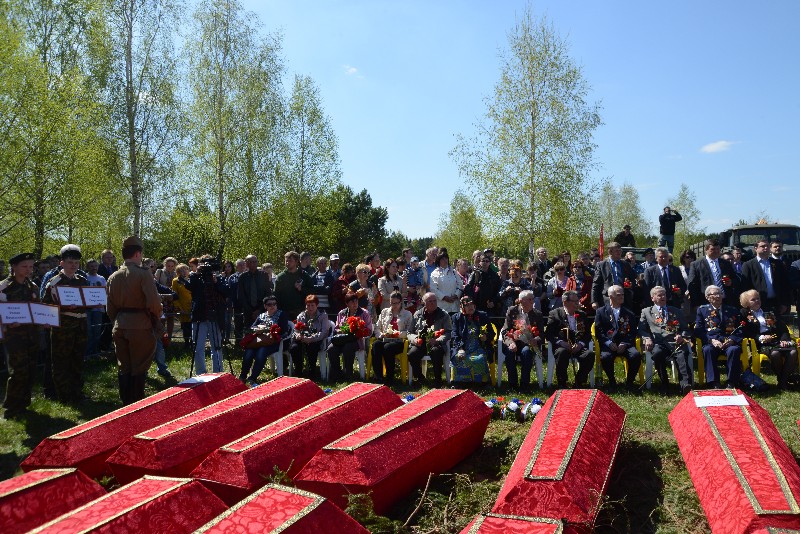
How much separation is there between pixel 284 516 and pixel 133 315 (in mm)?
4649

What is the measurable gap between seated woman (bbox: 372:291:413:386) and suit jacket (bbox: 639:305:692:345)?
3.39m

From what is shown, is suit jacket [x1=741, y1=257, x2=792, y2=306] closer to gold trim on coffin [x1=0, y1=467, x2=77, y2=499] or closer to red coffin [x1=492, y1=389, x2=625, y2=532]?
red coffin [x1=492, y1=389, x2=625, y2=532]

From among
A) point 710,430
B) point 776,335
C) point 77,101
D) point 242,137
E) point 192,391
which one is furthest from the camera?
point 242,137

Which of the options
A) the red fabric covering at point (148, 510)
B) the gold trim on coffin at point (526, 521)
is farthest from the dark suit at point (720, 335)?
the red fabric covering at point (148, 510)

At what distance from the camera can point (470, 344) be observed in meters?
8.95

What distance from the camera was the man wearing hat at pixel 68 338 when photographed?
781 centimetres

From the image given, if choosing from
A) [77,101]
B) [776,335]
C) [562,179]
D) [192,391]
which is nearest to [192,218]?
[77,101]

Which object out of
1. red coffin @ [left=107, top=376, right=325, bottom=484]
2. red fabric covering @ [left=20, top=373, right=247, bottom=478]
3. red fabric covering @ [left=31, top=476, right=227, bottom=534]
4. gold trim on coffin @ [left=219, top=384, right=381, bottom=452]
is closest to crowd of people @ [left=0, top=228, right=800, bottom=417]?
red fabric covering @ [left=20, top=373, right=247, bottom=478]

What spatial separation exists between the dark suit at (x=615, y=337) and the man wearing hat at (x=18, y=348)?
7382 millimetres

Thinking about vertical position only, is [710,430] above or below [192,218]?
below

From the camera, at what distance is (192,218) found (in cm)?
2369

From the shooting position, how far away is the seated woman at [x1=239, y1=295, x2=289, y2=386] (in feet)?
30.8

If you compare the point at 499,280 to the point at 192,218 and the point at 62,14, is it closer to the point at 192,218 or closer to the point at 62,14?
the point at 192,218

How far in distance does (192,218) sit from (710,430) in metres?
21.9
